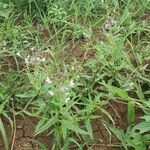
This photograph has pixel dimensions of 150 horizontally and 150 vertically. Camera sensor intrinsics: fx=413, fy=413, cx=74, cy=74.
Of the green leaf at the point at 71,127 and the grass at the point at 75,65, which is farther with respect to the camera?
the grass at the point at 75,65

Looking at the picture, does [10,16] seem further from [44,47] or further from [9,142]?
[9,142]

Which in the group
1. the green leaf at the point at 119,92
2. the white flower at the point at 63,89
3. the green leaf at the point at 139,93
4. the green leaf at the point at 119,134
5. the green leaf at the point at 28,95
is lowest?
the green leaf at the point at 119,134

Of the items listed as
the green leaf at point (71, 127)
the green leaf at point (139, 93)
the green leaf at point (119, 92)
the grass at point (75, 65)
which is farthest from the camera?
the green leaf at point (139, 93)

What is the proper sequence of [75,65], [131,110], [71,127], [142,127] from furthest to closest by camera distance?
[75,65] < [131,110] < [142,127] < [71,127]

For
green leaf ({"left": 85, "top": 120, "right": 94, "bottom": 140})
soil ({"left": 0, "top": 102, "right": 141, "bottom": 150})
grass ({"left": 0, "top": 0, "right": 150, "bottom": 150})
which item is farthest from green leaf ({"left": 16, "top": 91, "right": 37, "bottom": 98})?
green leaf ({"left": 85, "top": 120, "right": 94, "bottom": 140})

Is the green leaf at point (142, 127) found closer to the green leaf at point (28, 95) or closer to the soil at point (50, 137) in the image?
the soil at point (50, 137)

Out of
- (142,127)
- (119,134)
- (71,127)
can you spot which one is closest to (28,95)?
(71,127)

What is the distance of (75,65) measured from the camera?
2607 mm

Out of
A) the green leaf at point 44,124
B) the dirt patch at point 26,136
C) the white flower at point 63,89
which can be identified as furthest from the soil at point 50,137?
the white flower at point 63,89

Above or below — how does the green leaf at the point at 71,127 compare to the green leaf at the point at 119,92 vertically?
below

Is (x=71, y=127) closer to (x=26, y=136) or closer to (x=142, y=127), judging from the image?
(x=26, y=136)

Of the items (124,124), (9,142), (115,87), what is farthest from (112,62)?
(9,142)

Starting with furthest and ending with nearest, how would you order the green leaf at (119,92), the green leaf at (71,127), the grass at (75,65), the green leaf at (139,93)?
1. the green leaf at (139,93)
2. the green leaf at (119,92)
3. the grass at (75,65)
4. the green leaf at (71,127)

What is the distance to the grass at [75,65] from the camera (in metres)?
2.26
